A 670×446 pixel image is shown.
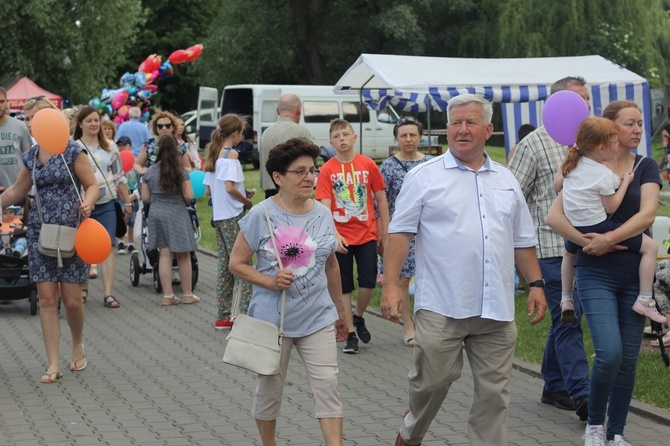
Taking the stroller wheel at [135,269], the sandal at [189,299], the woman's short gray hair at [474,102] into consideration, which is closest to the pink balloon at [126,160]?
the stroller wheel at [135,269]

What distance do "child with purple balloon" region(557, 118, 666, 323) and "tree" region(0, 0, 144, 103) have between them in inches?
1277

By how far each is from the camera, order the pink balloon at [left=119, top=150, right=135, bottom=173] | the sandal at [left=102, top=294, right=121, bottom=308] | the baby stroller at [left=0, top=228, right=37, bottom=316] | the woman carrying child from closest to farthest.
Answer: the woman carrying child
the baby stroller at [left=0, top=228, right=37, bottom=316]
the sandal at [left=102, top=294, right=121, bottom=308]
the pink balloon at [left=119, top=150, right=135, bottom=173]

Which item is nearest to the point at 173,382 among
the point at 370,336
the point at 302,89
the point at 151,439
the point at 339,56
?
the point at 151,439

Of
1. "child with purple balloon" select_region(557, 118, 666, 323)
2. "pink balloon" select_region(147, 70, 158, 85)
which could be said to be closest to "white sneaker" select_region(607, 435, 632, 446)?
"child with purple balloon" select_region(557, 118, 666, 323)

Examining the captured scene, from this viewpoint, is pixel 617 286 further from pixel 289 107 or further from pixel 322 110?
pixel 322 110

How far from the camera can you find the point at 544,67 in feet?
55.8

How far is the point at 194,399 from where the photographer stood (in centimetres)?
757

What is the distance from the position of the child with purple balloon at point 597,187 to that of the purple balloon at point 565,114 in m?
0.56

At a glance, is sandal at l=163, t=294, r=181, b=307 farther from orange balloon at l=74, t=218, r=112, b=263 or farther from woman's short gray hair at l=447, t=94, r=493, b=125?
woman's short gray hair at l=447, t=94, r=493, b=125

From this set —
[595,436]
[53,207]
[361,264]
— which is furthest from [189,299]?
[595,436]

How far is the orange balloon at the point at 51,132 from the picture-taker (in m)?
7.74

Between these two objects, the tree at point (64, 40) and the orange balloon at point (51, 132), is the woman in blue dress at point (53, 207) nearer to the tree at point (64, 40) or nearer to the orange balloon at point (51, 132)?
the orange balloon at point (51, 132)

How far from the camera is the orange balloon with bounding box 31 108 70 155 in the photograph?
7738 millimetres

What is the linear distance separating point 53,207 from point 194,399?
5.75 ft
